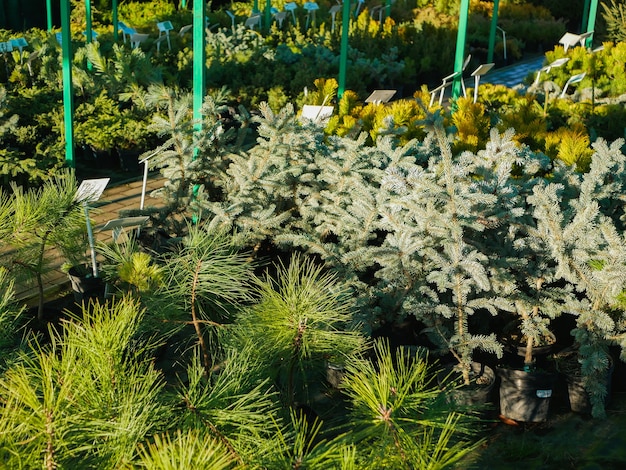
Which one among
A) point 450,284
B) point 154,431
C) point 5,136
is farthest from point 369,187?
point 5,136

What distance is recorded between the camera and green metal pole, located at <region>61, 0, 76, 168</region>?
572 cm

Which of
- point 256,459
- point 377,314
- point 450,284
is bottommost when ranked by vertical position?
point 377,314

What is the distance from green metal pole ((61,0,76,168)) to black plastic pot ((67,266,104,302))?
2195 millimetres

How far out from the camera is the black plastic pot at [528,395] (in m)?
3.57

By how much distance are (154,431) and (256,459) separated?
11.2 inches

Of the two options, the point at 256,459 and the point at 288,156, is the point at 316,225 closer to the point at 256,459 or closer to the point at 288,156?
the point at 288,156

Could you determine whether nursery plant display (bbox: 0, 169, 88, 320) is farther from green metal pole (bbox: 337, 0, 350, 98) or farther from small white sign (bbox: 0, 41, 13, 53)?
green metal pole (bbox: 337, 0, 350, 98)

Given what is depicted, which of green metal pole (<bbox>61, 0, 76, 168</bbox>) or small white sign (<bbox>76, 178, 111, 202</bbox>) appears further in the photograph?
green metal pole (<bbox>61, 0, 76, 168</bbox>)

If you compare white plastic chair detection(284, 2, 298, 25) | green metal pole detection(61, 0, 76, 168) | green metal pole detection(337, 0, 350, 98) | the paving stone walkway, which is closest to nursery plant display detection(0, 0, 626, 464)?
green metal pole detection(61, 0, 76, 168)

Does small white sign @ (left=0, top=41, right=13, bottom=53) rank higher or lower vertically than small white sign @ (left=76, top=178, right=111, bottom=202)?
lower

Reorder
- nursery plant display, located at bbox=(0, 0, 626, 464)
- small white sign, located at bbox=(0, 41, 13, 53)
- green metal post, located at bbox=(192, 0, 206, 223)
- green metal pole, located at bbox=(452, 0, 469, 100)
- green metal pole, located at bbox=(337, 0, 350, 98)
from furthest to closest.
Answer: green metal pole, located at bbox=(452, 0, 469, 100)
green metal pole, located at bbox=(337, 0, 350, 98)
small white sign, located at bbox=(0, 41, 13, 53)
green metal post, located at bbox=(192, 0, 206, 223)
nursery plant display, located at bbox=(0, 0, 626, 464)

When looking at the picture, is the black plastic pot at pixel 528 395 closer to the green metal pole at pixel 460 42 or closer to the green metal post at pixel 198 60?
the green metal post at pixel 198 60

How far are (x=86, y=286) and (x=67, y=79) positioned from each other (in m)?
2.44

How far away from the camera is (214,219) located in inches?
159
